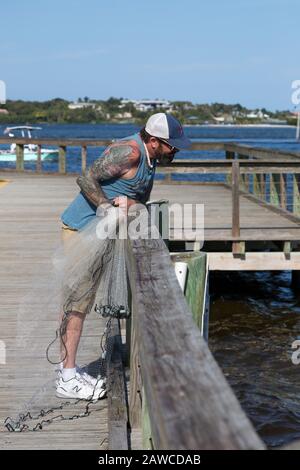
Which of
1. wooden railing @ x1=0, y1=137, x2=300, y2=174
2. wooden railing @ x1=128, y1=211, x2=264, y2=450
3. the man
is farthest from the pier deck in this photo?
wooden railing @ x1=128, y1=211, x2=264, y2=450

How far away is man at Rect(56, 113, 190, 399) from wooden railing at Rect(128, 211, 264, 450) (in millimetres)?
1346

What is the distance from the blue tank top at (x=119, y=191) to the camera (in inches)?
182

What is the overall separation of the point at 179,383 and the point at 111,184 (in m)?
2.64

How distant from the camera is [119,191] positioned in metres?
4.69

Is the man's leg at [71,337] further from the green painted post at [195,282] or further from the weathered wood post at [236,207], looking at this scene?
the weathered wood post at [236,207]

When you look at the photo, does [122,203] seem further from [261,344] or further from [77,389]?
[261,344]

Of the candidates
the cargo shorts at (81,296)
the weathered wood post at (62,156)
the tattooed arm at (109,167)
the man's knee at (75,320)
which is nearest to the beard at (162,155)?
the tattooed arm at (109,167)

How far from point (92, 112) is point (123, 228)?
17809 cm

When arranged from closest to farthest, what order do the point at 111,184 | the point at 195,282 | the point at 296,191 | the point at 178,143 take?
the point at 178,143
the point at 111,184
the point at 195,282
the point at 296,191

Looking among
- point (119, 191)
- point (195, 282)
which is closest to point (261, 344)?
point (195, 282)

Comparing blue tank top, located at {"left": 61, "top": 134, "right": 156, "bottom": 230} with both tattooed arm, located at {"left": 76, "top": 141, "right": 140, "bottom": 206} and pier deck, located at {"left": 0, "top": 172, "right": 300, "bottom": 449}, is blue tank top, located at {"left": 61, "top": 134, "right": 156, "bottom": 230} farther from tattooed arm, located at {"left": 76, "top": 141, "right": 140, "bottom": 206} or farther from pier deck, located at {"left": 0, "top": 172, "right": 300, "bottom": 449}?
pier deck, located at {"left": 0, "top": 172, "right": 300, "bottom": 449}

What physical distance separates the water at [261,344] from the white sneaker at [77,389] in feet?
6.64

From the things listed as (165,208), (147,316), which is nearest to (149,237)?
(147,316)

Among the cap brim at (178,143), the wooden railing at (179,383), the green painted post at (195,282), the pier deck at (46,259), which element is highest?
the cap brim at (178,143)
